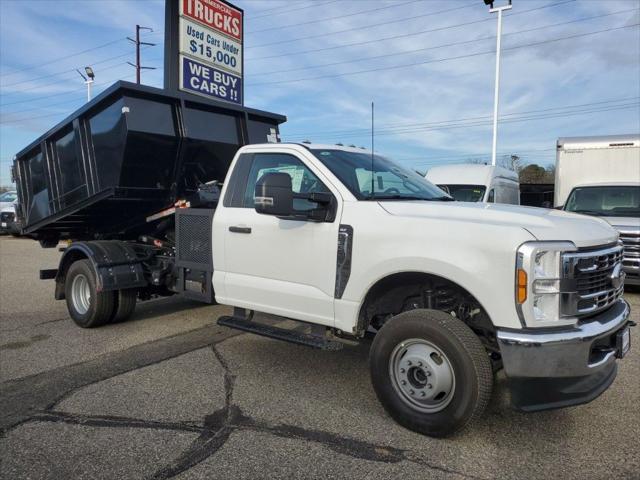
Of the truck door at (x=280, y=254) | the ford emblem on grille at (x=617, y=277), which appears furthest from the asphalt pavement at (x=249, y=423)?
the ford emblem on grille at (x=617, y=277)

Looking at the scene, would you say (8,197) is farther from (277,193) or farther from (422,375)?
(422,375)

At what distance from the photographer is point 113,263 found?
21.9 feet

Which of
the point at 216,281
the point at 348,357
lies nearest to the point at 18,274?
the point at 216,281

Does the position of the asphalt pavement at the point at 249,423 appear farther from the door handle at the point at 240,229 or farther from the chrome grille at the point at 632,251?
the chrome grille at the point at 632,251

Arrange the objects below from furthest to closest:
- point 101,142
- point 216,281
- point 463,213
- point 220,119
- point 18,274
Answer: point 18,274
point 220,119
point 101,142
point 216,281
point 463,213

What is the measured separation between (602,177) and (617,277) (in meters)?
9.74

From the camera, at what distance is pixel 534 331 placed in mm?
3395

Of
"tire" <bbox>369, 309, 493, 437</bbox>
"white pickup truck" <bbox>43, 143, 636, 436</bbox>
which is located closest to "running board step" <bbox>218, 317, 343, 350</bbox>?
"white pickup truck" <bbox>43, 143, 636, 436</bbox>

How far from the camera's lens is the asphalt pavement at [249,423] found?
3.40m

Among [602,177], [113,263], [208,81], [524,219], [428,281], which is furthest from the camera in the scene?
[602,177]

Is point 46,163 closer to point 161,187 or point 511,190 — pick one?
point 161,187

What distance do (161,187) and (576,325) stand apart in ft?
17.1

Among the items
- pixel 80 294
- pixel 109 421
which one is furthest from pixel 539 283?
pixel 80 294

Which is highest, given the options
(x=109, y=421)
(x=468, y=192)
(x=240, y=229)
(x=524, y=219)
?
(x=468, y=192)
